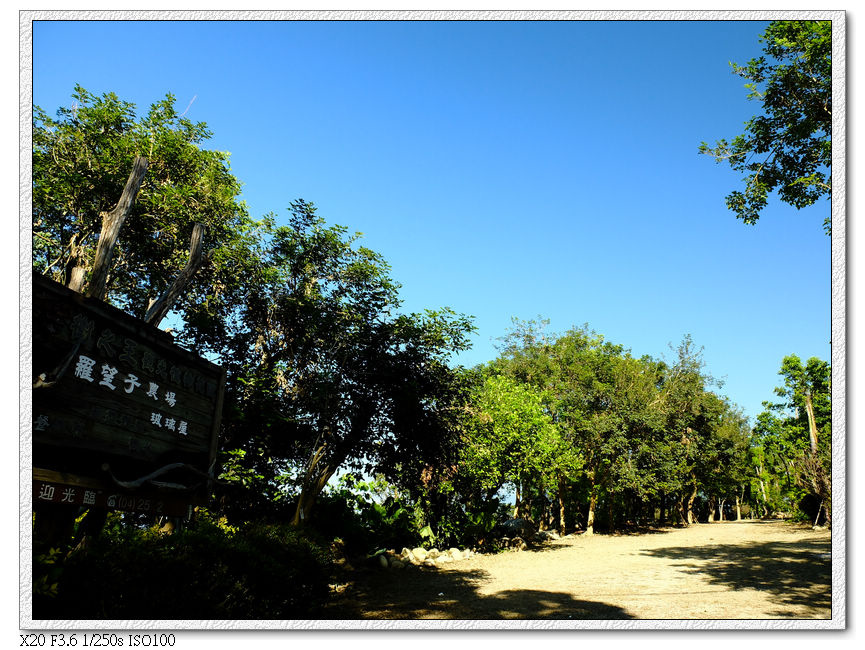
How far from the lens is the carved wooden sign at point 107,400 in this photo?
331 centimetres

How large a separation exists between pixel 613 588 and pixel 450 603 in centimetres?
268

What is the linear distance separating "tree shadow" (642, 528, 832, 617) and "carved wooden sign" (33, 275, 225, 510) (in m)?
6.19

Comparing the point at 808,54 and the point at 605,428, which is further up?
the point at 808,54

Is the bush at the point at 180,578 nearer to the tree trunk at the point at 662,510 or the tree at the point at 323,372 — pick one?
the tree at the point at 323,372

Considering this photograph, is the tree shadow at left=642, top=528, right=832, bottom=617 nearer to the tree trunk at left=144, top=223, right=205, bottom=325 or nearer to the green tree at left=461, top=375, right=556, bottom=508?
the green tree at left=461, top=375, right=556, bottom=508

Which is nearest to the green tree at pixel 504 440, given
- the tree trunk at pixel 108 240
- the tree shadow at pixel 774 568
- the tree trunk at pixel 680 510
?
the tree shadow at pixel 774 568

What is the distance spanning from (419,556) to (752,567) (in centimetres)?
788

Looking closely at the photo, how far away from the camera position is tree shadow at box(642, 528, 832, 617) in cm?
591

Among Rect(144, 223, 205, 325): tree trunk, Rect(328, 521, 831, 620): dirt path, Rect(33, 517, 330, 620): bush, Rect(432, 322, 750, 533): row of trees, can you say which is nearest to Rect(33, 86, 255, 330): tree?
Rect(144, 223, 205, 325): tree trunk

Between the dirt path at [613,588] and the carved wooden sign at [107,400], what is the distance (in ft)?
12.7

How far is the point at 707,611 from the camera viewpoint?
5.60m

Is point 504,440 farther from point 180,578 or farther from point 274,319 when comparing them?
point 180,578

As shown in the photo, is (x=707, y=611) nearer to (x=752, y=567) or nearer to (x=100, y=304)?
(x=752, y=567)
